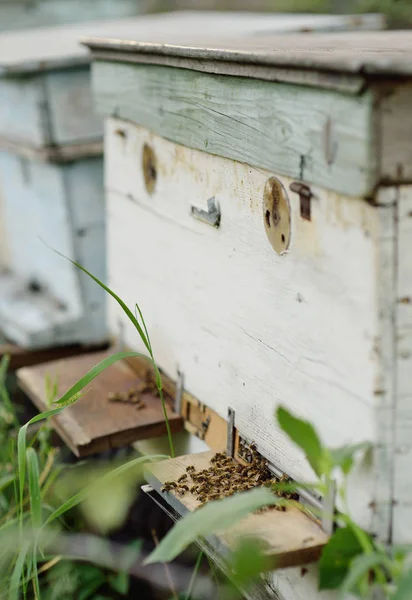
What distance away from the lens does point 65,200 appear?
2801 millimetres

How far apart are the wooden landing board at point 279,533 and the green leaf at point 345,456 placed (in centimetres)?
17

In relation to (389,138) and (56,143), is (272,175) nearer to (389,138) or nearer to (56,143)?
(389,138)

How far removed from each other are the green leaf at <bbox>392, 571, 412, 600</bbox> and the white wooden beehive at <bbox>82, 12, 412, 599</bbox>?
0.43 feet

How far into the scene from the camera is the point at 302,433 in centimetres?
113

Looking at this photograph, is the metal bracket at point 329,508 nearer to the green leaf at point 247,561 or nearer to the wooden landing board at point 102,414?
the green leaf at point 247,561

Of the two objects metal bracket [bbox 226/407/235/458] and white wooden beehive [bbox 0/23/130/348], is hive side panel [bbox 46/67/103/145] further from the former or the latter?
metal bracket [bbox 226/407/235/458]

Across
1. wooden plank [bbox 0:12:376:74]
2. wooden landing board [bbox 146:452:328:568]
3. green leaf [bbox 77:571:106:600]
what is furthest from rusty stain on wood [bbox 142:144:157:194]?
green leaf [bbox 77:571:106:600]

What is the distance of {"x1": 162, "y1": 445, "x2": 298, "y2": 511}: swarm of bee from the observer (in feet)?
4.51

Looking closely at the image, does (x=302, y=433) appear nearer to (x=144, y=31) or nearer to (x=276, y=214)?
(x=276, y=214)

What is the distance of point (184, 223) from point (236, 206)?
0.27 metres

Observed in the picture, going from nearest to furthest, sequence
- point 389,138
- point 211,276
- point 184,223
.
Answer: point 389,138
point 211,276
point 184,223

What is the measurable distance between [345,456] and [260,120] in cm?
57

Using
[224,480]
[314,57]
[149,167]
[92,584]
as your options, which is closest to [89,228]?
[149,167]

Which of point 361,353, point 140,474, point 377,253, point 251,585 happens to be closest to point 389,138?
point 377,253
